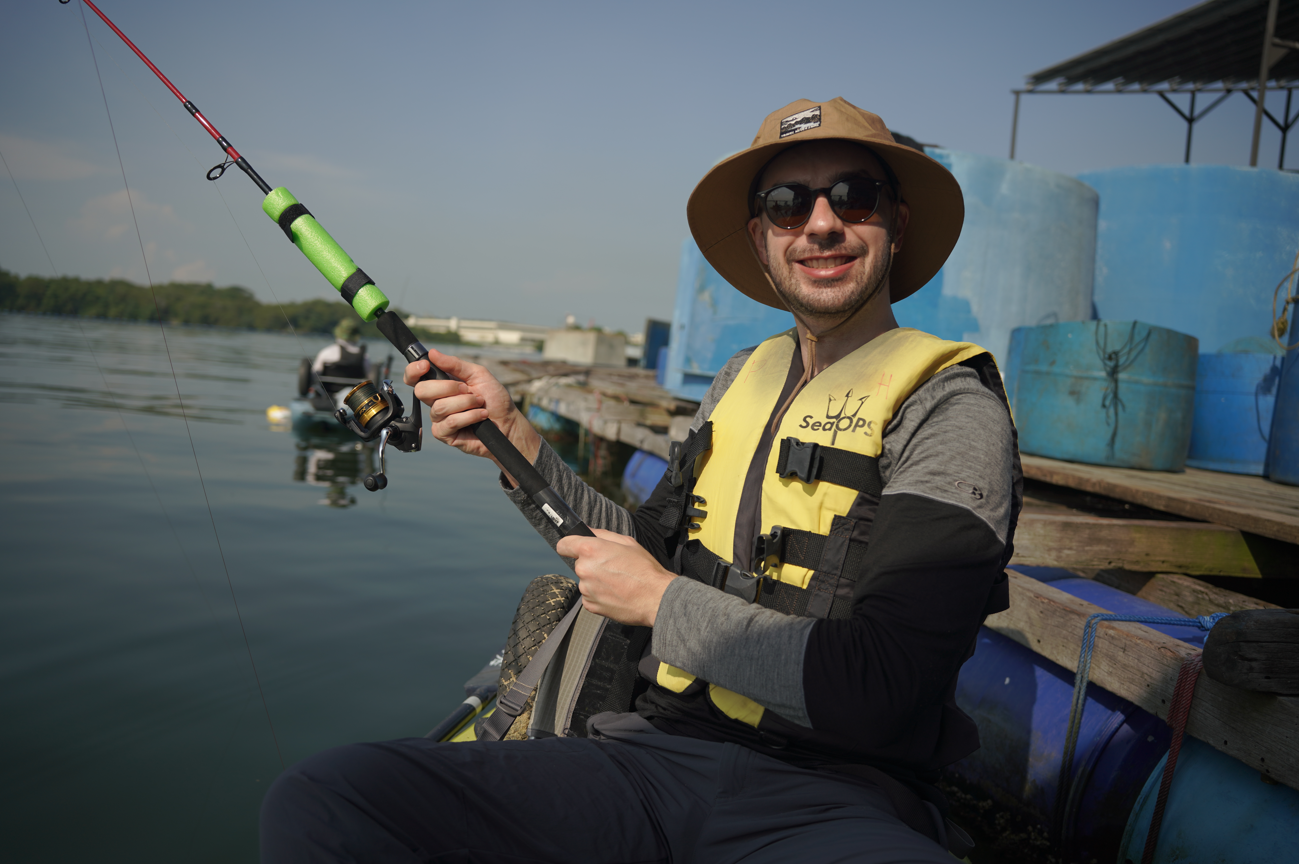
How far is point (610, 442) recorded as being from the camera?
12648mm

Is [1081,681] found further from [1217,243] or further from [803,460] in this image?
[1217,243]

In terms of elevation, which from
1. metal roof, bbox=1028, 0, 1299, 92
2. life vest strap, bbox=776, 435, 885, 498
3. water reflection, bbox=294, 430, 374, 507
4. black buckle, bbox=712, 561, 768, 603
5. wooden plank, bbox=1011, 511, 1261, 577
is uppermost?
metal roof, bbox=1028, 0, 1299, 92

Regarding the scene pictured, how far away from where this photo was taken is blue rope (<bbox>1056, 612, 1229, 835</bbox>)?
2.66 metres

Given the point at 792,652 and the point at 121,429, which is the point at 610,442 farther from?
the point at 792,652

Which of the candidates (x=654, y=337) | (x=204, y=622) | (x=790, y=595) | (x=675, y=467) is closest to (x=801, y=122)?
(x=675, y=467)

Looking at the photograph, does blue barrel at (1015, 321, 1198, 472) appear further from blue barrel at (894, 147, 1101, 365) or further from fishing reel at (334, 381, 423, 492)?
fishing reel at (334, 381, 423, 492)

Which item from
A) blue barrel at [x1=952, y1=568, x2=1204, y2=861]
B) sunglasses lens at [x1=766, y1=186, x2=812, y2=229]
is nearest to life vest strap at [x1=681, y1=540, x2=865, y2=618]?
sunglasses lens at [x1=766, y1=186, x2=812, y2=229]

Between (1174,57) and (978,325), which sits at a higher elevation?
(1174,57)

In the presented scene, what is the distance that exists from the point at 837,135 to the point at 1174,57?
40.3 feet

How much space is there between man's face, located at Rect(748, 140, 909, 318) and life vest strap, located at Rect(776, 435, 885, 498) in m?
0.42

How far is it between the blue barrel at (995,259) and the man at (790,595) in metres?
6.37

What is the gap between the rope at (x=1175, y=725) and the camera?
2242mm

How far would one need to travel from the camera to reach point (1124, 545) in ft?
12.8

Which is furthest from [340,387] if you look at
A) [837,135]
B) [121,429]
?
[837,135]
